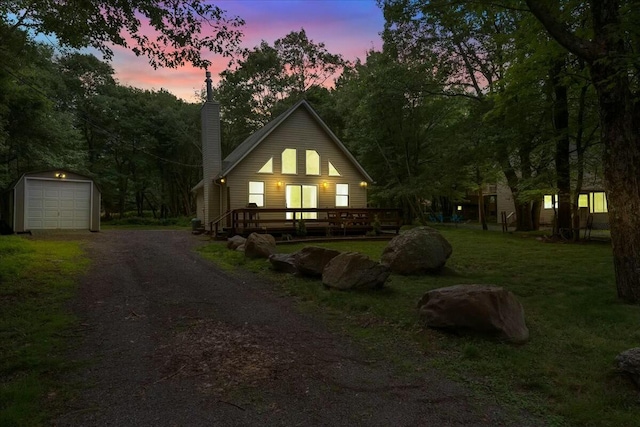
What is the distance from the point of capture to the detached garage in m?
17.1

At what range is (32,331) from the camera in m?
4.79

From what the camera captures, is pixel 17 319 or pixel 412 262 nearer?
pixel 17 319

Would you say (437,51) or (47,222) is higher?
(437,51)

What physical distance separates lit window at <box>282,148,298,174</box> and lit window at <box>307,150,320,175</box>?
2.39 feet

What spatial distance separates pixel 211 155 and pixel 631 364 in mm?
18751

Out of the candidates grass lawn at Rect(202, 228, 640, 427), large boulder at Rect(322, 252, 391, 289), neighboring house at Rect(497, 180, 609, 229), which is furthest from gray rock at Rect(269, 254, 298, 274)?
neighboring house at Rect(497, 180, 609, 229)

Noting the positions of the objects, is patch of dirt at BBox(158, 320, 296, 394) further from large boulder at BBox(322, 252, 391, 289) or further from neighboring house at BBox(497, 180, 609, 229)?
neighboring house at BBox(497, 180, 609, 229)

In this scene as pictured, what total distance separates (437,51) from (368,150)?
29.6 feet

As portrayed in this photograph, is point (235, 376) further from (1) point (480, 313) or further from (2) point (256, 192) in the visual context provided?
(2) point (256, 192)

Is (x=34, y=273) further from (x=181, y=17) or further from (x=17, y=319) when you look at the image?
(x=181, y=17)

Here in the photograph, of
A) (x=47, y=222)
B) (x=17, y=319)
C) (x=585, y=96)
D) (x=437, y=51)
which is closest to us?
(x=17, y=319)

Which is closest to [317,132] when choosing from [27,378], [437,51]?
[437,51]

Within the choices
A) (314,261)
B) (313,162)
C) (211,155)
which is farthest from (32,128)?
(314,261)

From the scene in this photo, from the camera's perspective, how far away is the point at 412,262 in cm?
822
